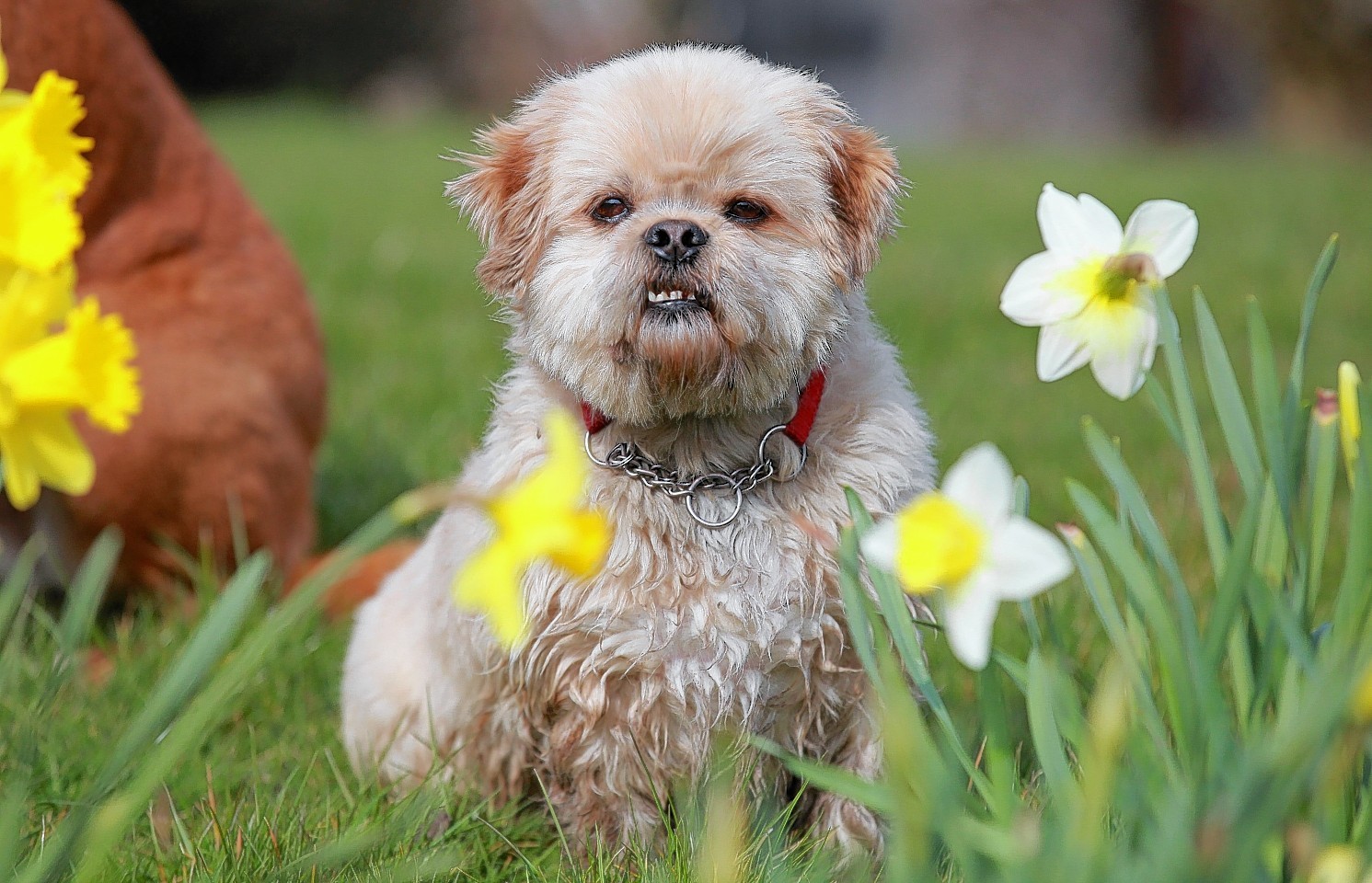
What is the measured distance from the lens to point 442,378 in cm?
499

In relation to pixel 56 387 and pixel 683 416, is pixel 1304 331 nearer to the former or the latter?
pixel 683 416

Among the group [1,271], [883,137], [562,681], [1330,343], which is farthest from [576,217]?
[1330,343]

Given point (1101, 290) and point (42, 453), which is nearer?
point (42, 453)

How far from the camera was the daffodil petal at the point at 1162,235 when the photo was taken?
147 cm

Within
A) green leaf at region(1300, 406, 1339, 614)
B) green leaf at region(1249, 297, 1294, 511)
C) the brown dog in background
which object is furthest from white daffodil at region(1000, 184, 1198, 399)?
the brown dog in background

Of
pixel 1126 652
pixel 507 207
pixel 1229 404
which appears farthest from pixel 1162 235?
pixel 507 207

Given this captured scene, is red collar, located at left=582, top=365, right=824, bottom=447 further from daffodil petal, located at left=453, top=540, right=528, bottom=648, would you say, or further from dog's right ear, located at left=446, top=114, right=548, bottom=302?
daffodil petal, located at left=453, top=540, right=528, bottom=648

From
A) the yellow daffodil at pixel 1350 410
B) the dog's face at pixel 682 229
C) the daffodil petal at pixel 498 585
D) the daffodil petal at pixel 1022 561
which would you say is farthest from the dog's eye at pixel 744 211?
the daffodil petal at pixel 498 585

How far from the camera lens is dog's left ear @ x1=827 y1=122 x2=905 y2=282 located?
2.11m

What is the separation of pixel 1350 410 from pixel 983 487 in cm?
58

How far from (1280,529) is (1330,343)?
16.1 ft

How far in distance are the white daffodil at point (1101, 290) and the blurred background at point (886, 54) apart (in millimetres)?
16325

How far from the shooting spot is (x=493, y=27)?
A: 65.3 ft

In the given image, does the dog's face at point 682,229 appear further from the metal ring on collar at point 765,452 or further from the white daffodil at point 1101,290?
the white daffodil at point 1101,290
